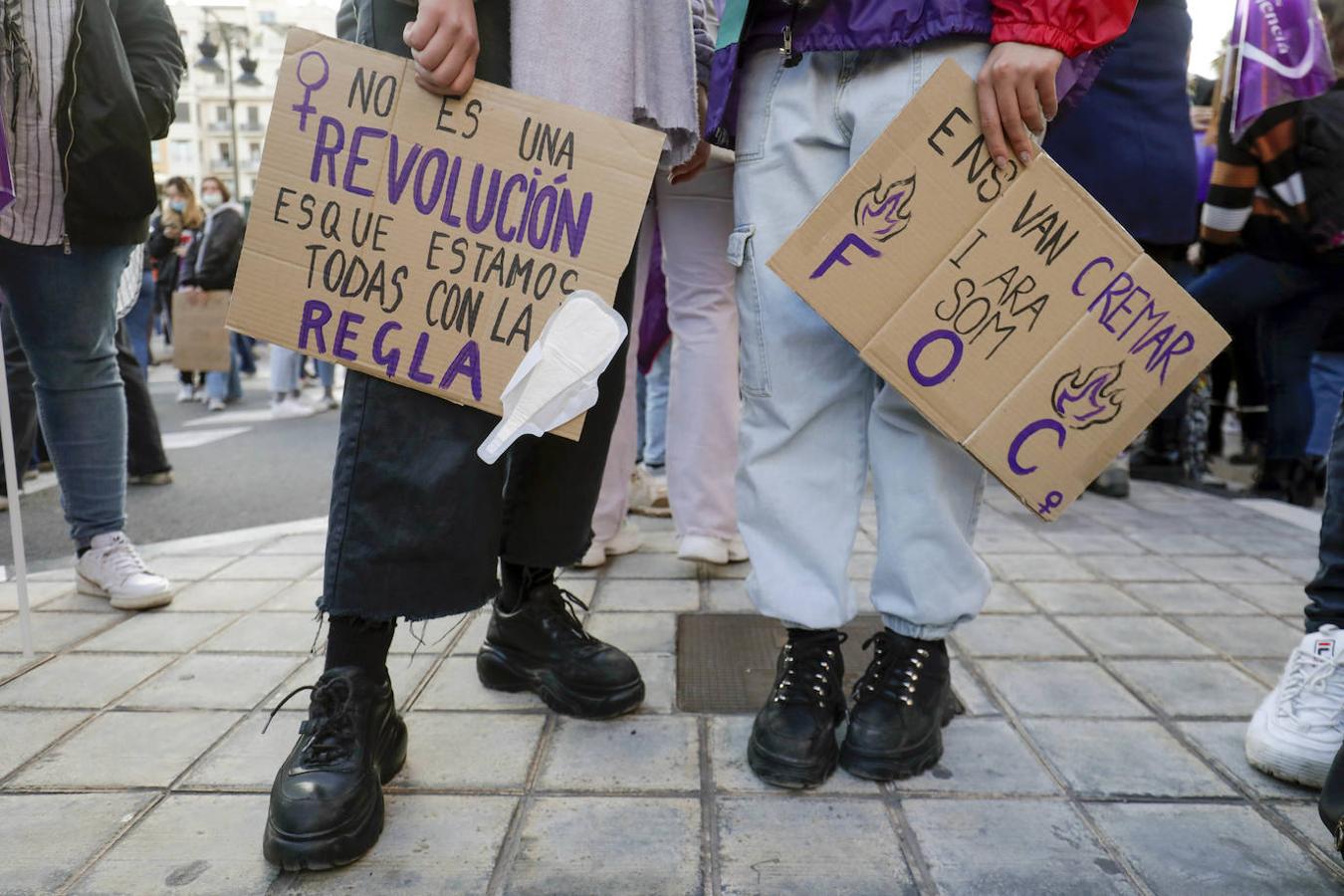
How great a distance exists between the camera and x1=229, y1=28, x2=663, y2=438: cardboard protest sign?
1271 millimetres

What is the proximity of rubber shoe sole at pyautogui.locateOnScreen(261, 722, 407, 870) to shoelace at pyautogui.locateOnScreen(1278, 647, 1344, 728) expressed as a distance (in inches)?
56.0

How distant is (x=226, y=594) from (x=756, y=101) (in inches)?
70.8

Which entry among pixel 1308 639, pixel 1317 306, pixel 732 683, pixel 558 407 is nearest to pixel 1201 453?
pixel 1317 306

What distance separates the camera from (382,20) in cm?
130

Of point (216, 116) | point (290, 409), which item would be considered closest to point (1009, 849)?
point (290, 409)

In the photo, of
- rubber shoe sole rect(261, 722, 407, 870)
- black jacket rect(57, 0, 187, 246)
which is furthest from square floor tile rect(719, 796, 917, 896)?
black jacket rect(57, 0, 187, 246)

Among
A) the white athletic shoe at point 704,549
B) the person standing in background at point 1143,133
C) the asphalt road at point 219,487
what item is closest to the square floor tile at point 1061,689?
the white athletic shoe at point 704,549

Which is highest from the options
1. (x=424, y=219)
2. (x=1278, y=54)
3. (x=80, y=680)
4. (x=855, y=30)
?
(x=1278, y=54)

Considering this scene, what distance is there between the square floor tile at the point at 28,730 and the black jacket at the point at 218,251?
4.58 meters

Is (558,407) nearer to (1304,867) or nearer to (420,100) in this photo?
(420,100)

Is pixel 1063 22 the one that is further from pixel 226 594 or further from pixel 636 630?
pixel 226 594

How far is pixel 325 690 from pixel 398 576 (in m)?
0.19

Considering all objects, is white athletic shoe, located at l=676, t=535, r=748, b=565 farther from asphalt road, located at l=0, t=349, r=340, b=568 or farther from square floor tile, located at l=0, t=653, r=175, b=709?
asphalt road, located at l=0, t=349, r=340, b=568

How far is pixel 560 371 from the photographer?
1336mm
